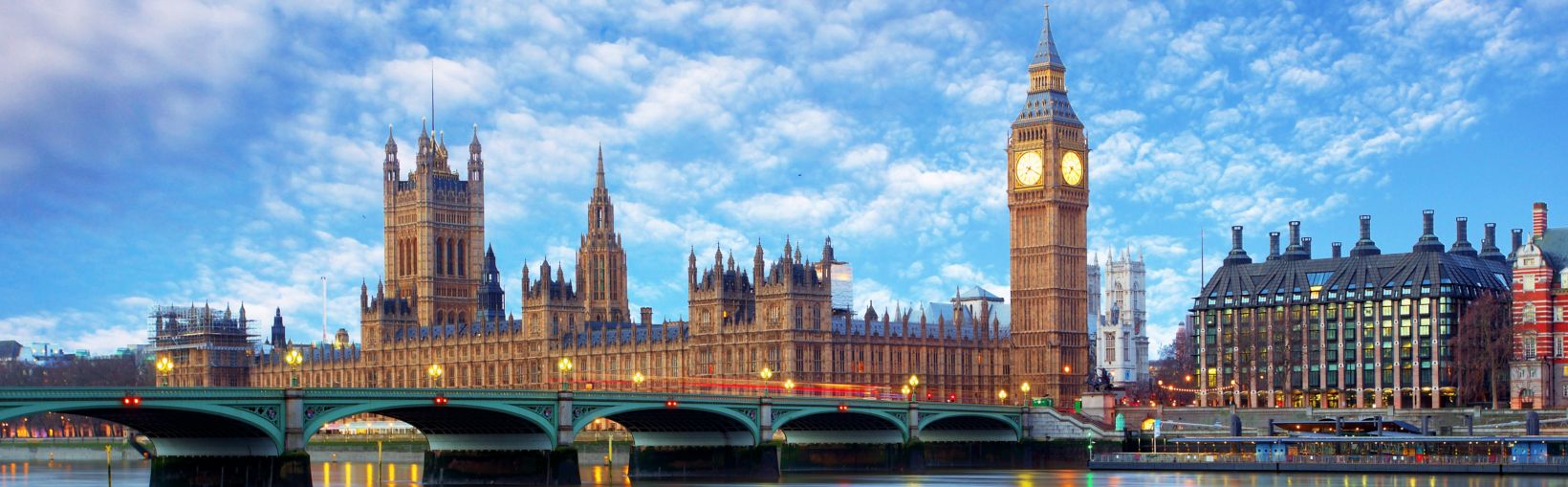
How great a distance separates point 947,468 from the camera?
11625cm

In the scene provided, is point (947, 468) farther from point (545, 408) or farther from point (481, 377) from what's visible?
point (481, 377)

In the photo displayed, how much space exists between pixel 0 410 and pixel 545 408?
87.3 feet

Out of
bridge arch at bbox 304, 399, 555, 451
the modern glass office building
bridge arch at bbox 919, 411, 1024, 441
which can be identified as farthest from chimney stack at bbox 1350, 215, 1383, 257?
bridge arch at bbox 304, 399, 555, 451

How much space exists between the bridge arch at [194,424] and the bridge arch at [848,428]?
3449 centimetres

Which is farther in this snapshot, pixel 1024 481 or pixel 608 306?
pixel 608 306

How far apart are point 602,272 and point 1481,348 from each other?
8052 centimetres

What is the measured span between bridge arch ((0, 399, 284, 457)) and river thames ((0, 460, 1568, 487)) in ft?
6.14

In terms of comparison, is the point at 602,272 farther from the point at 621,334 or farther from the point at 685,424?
the point at 685,424

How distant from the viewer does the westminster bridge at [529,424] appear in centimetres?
7906

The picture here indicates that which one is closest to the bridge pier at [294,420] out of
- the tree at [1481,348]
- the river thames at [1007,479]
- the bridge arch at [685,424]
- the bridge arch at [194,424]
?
the bridge arch at [194,424]

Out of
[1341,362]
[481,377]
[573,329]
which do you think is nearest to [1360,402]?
[1341,362]

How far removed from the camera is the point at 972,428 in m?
125

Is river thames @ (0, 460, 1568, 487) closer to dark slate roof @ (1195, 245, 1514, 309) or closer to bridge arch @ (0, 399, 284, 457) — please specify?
bridge arch @ (0, 399, 284, 457)

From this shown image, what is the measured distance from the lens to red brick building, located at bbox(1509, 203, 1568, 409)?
12519 centimetres
